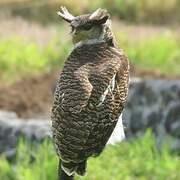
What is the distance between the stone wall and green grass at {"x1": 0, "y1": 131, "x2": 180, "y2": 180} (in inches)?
15.8

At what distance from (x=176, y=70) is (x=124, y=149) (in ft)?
15.3

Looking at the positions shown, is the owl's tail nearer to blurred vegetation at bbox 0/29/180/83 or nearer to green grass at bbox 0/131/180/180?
green grass at bbox 0/131/180/180

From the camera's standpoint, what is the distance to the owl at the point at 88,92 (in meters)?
2.70

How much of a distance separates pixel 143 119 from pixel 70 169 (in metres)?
4.95

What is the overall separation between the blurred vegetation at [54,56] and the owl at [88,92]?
7507 mm

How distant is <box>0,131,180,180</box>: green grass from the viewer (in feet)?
18.0

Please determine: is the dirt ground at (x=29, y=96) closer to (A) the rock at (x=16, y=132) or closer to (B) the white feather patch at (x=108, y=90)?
(A) the rock at (x=16, y=132)

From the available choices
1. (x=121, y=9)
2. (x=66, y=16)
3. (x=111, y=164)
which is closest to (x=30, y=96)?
(x=111, y=164)

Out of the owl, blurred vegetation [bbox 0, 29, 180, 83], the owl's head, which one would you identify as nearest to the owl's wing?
the owl

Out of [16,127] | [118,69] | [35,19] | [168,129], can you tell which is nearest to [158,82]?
[168,129]

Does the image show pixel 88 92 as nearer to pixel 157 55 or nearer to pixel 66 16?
pixel 66 16

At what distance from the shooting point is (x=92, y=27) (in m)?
2.73

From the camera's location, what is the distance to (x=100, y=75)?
271 centimetres

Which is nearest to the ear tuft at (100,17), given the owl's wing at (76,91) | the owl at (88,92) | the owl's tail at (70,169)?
the owl at (88,92)
